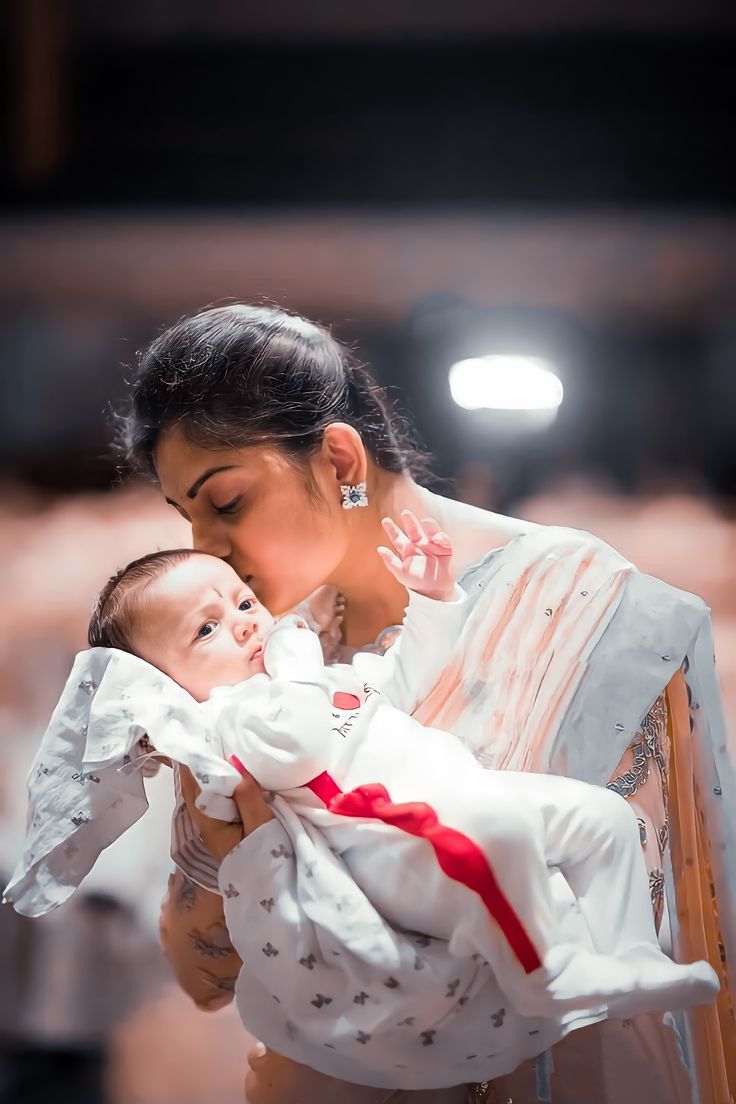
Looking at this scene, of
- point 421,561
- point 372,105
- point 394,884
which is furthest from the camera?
point 372,105

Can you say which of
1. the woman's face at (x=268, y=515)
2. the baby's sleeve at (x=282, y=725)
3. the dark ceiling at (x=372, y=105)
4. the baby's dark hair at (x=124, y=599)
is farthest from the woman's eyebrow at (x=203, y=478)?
the dark ceiling at (x=372, y=105)

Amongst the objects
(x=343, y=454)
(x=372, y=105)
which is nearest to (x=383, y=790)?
(x=343, y=454)

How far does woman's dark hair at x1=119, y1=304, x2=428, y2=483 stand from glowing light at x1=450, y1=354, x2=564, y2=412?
0.43 feet

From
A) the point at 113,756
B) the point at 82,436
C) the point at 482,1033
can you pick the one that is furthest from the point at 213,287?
the point at 482,1033

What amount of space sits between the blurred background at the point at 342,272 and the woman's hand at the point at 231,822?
0.53 feet

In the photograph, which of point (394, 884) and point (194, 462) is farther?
point (194, 462)

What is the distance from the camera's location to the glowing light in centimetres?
175

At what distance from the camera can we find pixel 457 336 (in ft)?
5.87

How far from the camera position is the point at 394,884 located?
1.33 m

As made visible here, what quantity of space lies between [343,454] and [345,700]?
1.32 ft

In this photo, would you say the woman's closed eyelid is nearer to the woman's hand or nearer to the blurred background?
the blurred background

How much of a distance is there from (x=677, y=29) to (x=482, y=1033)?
1.72 m

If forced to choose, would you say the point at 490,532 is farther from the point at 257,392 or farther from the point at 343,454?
the point at 257,392

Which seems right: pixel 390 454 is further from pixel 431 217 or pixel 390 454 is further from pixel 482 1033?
pixel 482 1033
